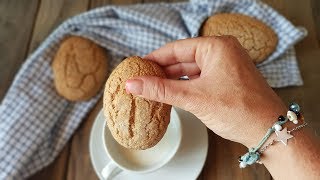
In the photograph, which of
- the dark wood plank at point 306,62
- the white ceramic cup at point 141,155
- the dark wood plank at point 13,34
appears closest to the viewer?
the white ceramic cup at point 141,155

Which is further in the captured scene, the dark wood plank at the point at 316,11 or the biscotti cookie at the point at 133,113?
the dark wood plank at the point at 316,11

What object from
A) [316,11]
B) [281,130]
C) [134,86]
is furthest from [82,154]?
[316,11]

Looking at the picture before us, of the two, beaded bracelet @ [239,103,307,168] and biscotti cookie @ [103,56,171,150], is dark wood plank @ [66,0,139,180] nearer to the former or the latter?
biscotti cookie @ [103,56,171,150]

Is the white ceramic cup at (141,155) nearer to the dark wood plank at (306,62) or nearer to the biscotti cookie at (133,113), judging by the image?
the biscotti cookie at (133,113)

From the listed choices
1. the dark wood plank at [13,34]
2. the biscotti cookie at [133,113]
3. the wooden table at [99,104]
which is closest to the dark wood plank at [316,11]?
the wooden table at [99,104]

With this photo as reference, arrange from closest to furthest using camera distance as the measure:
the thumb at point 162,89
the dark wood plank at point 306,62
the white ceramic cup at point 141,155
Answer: the thumb at point 162,89, the white ceramic cup at point 141,155, the dark wood plank at point 306,62

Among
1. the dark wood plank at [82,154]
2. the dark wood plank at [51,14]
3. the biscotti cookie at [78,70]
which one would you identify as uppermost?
the dark wood plank at [51,14]

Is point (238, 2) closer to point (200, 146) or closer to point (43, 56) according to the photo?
point (200, 146)

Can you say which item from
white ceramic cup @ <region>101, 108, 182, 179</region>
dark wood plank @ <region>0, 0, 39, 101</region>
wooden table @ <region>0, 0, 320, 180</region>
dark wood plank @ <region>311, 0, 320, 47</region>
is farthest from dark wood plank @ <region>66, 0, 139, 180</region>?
dark wood plank @ <region>311, 0, 320, 47</region>
